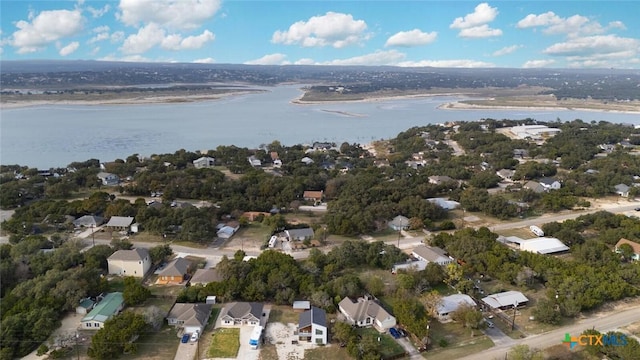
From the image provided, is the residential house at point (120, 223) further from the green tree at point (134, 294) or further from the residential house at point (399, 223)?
the residential house at point (399, 223)

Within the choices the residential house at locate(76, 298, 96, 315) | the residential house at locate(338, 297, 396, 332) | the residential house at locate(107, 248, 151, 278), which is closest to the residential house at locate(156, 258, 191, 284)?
the residential house at locate(107, 248, 151, 278)

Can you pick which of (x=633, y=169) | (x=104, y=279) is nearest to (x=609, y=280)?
(x=104, y=279)

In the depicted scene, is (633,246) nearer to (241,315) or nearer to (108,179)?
(241,315)

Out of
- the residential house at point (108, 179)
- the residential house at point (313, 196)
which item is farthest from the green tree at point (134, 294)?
the residential house at point (108, 179)

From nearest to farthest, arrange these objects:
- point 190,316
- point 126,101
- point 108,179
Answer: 1. point 190,316
2. point 108,179
3. point 126,101

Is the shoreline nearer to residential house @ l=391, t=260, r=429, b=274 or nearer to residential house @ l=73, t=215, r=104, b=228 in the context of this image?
residential house @ l=73, t=215, r=104, b=228

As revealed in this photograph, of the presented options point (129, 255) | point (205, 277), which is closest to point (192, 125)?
point (129, 255)
